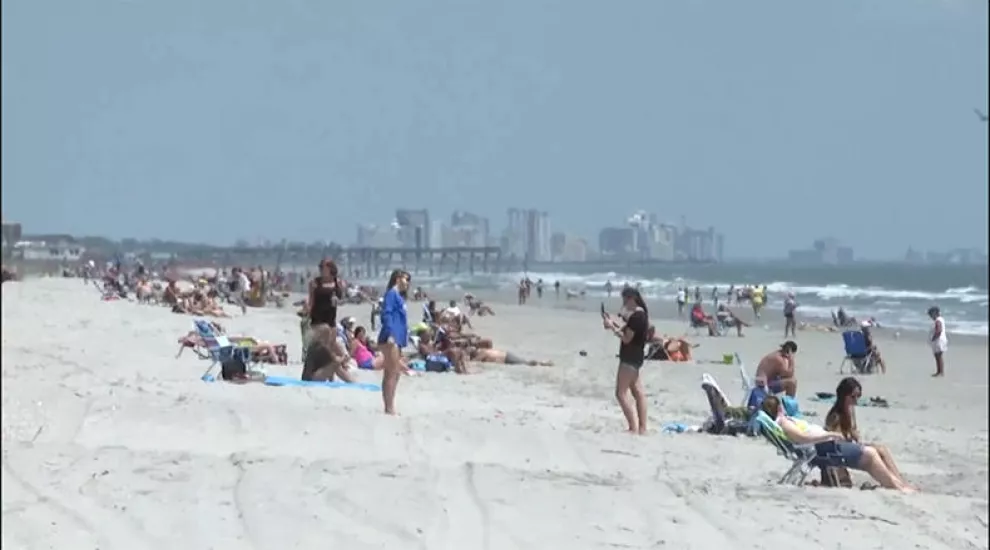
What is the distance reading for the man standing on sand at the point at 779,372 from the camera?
894cm

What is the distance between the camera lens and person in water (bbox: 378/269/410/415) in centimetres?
815

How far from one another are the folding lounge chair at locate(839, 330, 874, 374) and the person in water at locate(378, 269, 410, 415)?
479 centimetres

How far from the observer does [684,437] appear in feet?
26.2

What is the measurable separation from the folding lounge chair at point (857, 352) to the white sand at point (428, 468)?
873mm

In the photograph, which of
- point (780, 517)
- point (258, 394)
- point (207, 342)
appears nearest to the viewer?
point (780, 517)

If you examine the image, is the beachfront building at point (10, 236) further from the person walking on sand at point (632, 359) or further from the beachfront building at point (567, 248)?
the beachfront building at point (567, 248)

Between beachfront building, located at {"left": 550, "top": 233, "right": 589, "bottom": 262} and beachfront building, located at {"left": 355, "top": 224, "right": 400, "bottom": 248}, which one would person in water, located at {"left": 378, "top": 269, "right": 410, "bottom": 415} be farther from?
beachfront building, located at {"left": 550, "top": 233, "right": 589, "bottom": 262}

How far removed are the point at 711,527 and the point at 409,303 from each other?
4.78 metres

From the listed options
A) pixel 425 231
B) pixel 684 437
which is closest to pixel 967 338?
pixel 425 231

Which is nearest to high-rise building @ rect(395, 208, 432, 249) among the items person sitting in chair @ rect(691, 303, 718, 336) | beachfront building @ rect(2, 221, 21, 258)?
person sitting in chair @ rect(691, 303, 718, 336)

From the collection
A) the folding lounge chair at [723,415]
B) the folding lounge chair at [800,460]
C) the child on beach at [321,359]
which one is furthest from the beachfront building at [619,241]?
the folding lounge chair at [800,460]

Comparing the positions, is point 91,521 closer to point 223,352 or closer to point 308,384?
point 308,384

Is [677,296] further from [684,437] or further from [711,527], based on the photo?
[711,527]

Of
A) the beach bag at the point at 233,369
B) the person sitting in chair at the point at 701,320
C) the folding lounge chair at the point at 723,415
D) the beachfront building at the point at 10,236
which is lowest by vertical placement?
the folding lounge chair at the point at 723,415
